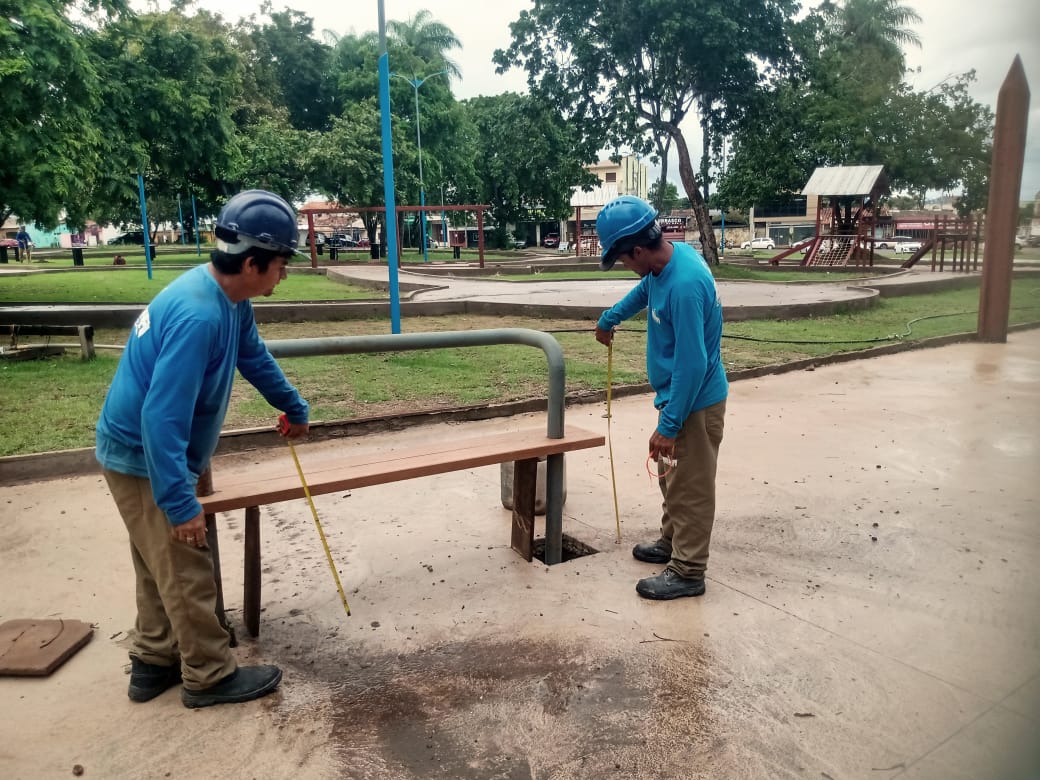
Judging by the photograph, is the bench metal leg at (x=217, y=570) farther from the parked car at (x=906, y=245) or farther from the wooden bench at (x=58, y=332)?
the parked car at (x=906, y=245)

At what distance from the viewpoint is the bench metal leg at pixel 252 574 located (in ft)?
9.79

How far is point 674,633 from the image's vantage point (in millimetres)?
3004

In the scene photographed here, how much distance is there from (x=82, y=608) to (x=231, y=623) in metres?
0.66

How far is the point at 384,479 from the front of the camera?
10.4 feet

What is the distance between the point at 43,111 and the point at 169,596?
11.7 metres

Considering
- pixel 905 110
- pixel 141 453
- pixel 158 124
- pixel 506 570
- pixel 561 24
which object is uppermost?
pixel 561 24

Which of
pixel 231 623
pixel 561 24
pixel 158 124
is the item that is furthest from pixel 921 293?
pixel 231 623

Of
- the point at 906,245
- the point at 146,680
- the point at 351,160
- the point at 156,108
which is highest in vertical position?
the point at 351,160

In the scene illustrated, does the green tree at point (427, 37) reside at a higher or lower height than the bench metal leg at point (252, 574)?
higher

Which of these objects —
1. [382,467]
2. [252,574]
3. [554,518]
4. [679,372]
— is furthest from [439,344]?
[252,574]

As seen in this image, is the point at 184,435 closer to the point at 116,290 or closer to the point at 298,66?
the point at 116,290

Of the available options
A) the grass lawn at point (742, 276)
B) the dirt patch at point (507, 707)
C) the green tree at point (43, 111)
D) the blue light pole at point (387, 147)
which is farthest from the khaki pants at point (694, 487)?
the grass lawn at point (742, 276)

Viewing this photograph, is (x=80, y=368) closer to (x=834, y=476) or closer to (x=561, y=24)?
(x=834, y=476)

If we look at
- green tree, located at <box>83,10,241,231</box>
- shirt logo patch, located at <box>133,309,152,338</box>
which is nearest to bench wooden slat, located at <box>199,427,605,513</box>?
shirt logo patch, located at <box>133,309,152,338</box>
